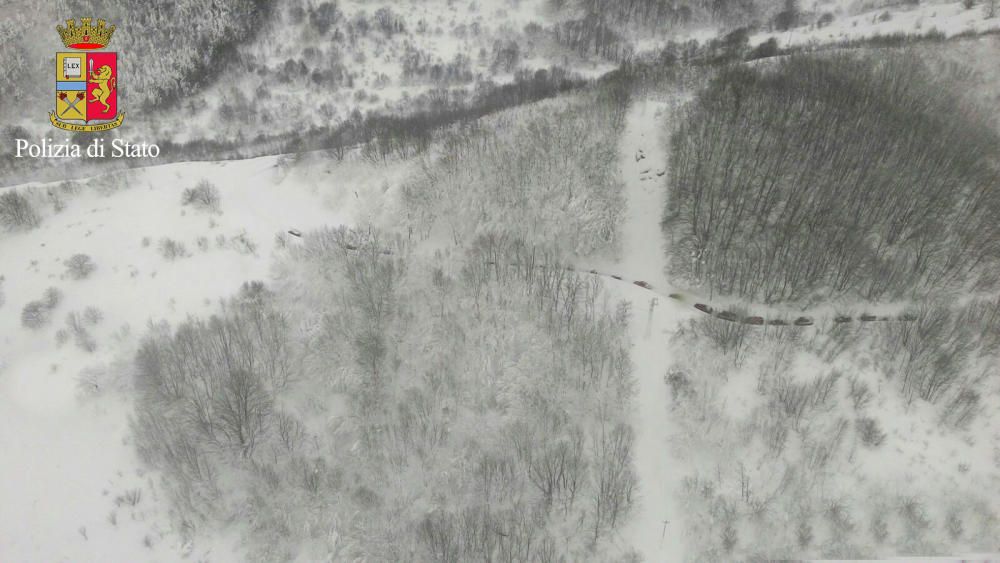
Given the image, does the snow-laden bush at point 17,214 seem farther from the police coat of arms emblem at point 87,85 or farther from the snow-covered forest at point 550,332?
the police coat of arms emblem at point 87,85

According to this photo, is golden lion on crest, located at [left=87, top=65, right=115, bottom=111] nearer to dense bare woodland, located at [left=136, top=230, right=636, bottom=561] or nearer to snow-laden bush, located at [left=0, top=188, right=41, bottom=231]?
snow-laden bush, located at [left=0, top=188, right=41, bottom=231]

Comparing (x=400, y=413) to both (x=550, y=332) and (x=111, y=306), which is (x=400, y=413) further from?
(x=111, y=306)

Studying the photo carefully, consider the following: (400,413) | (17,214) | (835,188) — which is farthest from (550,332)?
(17,214)

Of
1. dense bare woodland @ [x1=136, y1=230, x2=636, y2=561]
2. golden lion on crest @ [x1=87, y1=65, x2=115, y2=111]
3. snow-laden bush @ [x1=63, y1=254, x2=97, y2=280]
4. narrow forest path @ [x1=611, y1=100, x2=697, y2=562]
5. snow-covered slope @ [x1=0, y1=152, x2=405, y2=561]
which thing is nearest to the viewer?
snow-covered slope @ [x1=0, y1=152, x2=405, y2=561]

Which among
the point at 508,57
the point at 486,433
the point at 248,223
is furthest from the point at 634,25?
the point at 486,433

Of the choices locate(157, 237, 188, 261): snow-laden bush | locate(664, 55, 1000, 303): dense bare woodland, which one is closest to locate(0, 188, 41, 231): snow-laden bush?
locate(157, 237, 188, 261): snow-laden bush

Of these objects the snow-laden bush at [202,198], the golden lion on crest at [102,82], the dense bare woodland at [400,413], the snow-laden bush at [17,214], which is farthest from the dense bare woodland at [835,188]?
the golden lion on crest at [102,82]

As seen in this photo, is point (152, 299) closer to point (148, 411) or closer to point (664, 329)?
point (148, 411)
